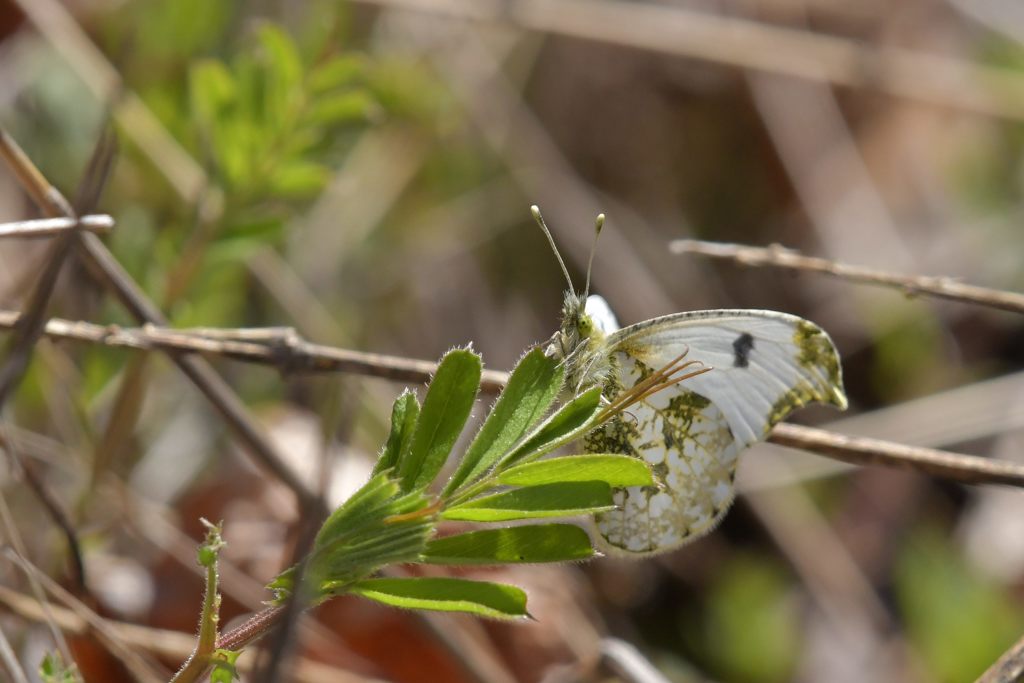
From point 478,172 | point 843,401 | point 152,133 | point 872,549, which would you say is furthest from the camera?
point 478,172

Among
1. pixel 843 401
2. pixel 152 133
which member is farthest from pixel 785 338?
pixel 152 133

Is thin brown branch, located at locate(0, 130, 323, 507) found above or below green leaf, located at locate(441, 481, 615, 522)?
above

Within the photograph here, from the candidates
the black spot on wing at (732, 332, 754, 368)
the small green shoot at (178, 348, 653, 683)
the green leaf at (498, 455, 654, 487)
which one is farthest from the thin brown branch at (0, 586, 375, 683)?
the black spot on wing at (732, 332, 754, 368)

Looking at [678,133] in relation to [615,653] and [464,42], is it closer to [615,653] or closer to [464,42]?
[464,42]

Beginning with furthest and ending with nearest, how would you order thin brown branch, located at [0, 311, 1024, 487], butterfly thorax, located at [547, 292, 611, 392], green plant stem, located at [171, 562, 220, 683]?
thin brown branch, located at [0, 311, 1024, 487], butterfly thorax, located at [547, 292, 611, 392], green plant stem, located at [171, 562, 220, 683]

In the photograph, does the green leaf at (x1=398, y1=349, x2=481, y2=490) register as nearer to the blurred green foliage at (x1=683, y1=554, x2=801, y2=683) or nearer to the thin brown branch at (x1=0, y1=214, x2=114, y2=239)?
the thin brown branch at (x1=0, y1=214, x2=114, y2=239)

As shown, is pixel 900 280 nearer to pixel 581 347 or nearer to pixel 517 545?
pixel 581 347
